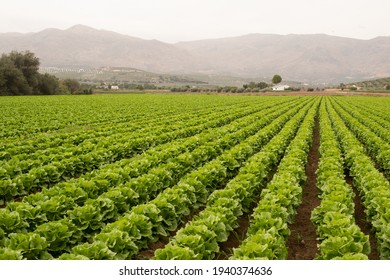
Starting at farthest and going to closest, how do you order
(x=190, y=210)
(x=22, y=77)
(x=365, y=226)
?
(x=22, y=77), (x=190, y=210), (x=365, y=226)

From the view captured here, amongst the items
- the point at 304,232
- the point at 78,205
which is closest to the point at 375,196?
the point at 304,232

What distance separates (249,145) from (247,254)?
30.3 feet

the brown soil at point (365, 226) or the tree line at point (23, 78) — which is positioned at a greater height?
the tree line at point (23, 78)

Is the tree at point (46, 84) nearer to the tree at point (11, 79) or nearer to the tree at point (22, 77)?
the tree at point (22, 77)

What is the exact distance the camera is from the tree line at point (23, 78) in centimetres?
6500

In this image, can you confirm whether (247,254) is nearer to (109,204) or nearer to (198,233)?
(198,233)

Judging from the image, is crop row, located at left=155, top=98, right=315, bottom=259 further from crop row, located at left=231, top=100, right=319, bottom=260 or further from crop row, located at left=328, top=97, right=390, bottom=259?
crop row, located at left=328, top=97, right=390, bottom=259

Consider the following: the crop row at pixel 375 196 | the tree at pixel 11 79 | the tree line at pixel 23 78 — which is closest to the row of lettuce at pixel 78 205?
the crop row at pixel 375 196

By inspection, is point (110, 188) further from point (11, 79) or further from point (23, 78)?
point (23, 78)

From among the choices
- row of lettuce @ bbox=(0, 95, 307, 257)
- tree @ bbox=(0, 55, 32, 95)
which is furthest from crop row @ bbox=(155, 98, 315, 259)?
tree @ bbox=(0, 55, 32, 95)

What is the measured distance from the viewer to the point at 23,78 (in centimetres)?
6781

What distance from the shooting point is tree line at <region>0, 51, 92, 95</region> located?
213ft

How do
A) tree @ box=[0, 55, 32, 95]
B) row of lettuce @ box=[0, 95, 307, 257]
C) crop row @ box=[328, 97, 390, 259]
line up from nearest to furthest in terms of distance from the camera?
row of lettuce @ box=[0, 95, 307, 257]
crop row @ box=[328, 97, 390, 259]
tree @ box=[0, 55, 32, 95]
